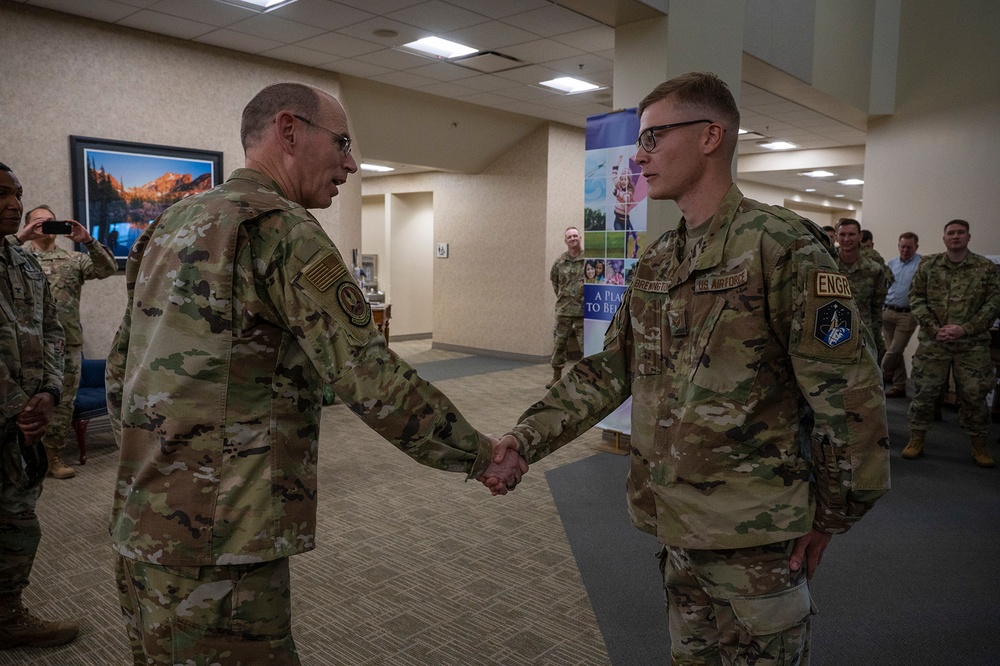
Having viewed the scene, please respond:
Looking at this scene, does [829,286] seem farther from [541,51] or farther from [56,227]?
[541,51]

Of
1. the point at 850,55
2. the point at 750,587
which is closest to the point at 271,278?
the point at 750,587

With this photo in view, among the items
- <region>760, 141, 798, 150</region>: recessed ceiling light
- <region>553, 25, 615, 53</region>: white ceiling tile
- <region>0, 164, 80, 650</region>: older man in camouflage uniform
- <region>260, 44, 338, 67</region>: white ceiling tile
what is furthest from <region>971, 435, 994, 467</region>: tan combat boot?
<region>760, 141, 798, 150</region>: recessed ceiling light

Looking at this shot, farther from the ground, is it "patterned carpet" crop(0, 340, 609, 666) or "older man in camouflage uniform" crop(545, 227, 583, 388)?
"older man in camouflage uniform" crop(545, 227, 583, 388)

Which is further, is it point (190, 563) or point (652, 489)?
point (652, 489)

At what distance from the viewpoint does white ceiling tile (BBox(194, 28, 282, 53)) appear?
20.0 feet

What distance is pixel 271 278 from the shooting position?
1426mm

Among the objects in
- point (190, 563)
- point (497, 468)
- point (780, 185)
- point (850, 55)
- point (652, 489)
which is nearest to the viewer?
point (190, 563)

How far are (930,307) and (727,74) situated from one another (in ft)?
8.25

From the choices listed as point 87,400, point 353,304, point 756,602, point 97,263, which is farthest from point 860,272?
point 87,400

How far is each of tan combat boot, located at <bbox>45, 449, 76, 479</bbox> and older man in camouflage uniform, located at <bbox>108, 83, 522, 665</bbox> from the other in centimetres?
382

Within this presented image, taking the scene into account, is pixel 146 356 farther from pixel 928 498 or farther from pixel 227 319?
pixel 928 498

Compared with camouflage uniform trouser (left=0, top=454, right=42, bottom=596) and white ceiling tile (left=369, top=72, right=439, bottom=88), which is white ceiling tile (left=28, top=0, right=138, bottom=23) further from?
camouflage uniform trouser (left=0, top=454, right=42, bottom=596)

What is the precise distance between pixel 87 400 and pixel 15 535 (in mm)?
2747

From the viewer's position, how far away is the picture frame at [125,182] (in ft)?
19.2
